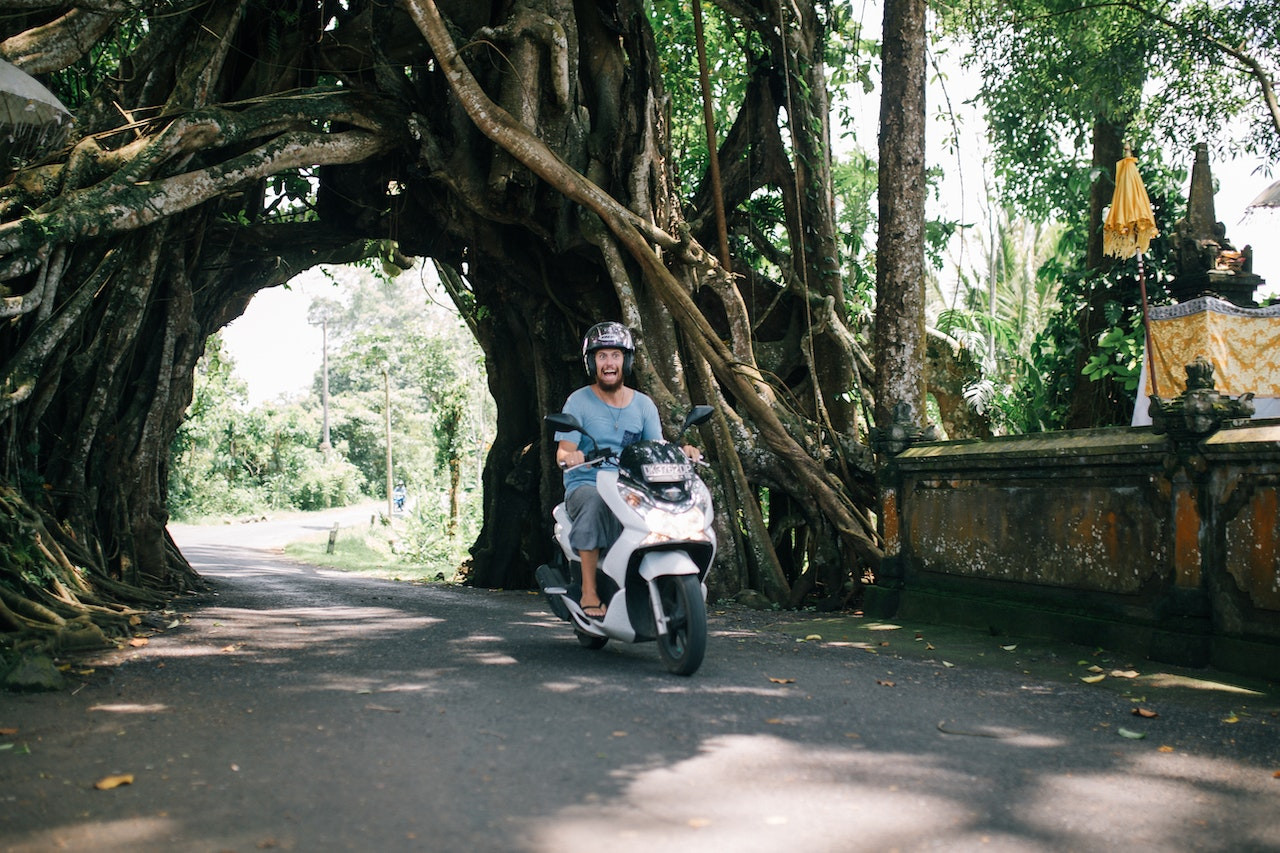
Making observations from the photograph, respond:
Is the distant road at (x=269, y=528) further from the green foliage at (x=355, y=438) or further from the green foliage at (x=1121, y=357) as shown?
the green foliage at (x=1121, y=357)

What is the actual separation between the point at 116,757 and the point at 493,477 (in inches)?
332

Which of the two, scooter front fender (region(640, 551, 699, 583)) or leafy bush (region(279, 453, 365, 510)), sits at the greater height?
leafy bush (region(279, 453, 365, 510))

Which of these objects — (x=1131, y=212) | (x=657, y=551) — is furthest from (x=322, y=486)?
(x=657, y=551)

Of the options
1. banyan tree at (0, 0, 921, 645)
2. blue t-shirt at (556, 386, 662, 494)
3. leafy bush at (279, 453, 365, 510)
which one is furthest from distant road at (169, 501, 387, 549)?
blue t-shirt at (556, 386, 662, 494)

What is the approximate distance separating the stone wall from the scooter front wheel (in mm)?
2473

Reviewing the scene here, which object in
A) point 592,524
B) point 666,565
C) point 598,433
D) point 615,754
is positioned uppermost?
point 598,433

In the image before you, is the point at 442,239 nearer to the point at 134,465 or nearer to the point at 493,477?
the point at 493,477

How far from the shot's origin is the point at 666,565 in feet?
16.2

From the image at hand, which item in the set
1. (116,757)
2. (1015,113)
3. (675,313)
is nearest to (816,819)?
(116,757)

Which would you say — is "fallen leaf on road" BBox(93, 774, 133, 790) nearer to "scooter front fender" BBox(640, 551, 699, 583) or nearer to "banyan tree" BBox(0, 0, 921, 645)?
"scooter front fender" BBox(640, 551, 699, 583)

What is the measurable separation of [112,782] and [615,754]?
1.52 m

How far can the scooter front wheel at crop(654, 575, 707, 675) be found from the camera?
15.7ft

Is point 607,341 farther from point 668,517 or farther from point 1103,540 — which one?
point 1103,540

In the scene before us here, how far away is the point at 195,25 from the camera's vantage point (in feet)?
28.3
